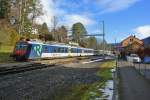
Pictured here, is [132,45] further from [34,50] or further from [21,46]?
[21,46]

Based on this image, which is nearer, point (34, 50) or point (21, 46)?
point (34, 50)

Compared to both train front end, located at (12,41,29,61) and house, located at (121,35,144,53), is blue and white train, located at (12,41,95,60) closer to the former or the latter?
train front end, located at (12,41,29,61)

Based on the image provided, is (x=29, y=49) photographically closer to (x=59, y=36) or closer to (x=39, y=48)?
(x=39, y=48)

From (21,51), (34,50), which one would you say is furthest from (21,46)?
(34,50)

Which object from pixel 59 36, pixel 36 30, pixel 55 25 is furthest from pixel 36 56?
pixel 59 36

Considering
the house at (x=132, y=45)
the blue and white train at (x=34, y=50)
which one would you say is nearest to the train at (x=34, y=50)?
the blue and white train at (x=34, y=50)

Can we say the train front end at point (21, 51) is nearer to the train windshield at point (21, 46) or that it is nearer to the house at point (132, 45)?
the train windshield at point (21, 46)

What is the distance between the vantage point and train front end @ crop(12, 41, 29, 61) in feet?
147

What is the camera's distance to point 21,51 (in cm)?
4484

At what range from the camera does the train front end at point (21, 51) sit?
44.7 metres

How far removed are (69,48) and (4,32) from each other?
13.1 metres

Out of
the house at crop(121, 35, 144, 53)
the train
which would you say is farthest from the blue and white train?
the house at crop(121, 35, 144, 53)

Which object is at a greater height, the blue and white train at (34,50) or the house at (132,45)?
the house at (132,45)

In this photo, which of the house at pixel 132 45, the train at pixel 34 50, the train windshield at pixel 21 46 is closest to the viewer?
the train at pixel 34 50
